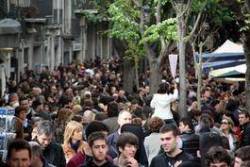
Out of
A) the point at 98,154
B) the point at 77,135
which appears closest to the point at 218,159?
the point at 98,154

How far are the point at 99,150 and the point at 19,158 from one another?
→ 1385 millimetres

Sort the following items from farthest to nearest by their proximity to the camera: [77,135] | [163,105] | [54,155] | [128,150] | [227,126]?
[163,105] < [227,126] < [77,135] < [54,155] < [128,150]

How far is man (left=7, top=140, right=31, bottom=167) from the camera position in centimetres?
764

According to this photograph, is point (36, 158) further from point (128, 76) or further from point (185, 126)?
point (128, 76)

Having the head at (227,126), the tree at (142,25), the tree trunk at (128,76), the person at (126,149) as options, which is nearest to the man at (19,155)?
the person at (126,149)

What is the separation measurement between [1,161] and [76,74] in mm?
31965

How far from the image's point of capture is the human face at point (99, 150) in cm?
882

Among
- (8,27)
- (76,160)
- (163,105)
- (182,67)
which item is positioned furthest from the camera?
(8,27)

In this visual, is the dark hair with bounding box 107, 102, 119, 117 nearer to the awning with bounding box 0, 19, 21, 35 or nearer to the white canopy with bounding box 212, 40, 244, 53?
the awning with bounding box 0, 19, 21, 35

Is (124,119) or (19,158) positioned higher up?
(19,158)

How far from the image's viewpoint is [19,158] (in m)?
7.64

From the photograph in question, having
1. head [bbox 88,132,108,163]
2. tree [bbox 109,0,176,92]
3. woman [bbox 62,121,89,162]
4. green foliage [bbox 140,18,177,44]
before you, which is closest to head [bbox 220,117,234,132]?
woman [bbox 62,121,89,162]

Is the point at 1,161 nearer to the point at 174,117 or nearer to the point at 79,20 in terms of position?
the point at 174,117

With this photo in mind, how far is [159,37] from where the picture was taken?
2697 cm
